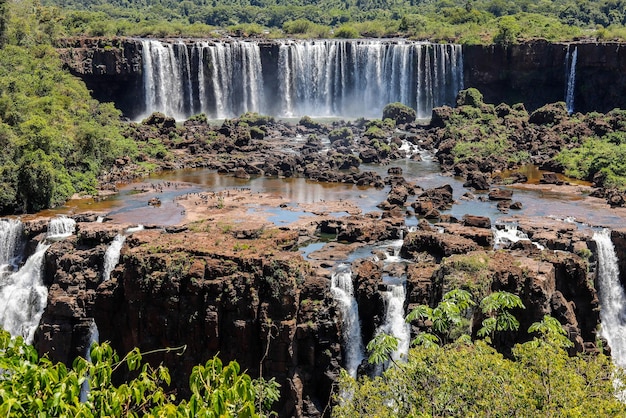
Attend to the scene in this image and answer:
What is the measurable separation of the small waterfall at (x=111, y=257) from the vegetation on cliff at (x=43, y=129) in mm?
9178

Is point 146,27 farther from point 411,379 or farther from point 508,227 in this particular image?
point 411,379

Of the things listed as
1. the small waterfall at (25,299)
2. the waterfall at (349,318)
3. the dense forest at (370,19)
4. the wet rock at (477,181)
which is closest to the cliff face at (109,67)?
the dense forest at (370,19)

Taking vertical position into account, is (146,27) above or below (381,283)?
above

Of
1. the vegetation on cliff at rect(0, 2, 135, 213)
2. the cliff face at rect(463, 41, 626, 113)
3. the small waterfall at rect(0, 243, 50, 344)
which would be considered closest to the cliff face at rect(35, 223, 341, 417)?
the small waterfall at rect(0, 243, 50, 344)

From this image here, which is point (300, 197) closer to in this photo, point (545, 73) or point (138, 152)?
point (138, 152)

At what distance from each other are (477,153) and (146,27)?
4292cm

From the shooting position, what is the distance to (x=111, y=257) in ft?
101

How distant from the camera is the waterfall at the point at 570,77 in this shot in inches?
2501

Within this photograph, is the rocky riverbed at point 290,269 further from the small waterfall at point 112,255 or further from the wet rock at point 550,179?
the wet rock at point 550,179

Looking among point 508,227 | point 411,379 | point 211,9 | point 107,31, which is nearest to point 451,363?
point 411,379

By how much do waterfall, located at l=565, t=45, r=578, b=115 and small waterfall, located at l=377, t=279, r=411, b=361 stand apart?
41722mm

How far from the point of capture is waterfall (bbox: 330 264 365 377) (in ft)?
85.8

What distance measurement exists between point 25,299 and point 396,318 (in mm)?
14939

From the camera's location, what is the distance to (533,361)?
13273 millimetres
